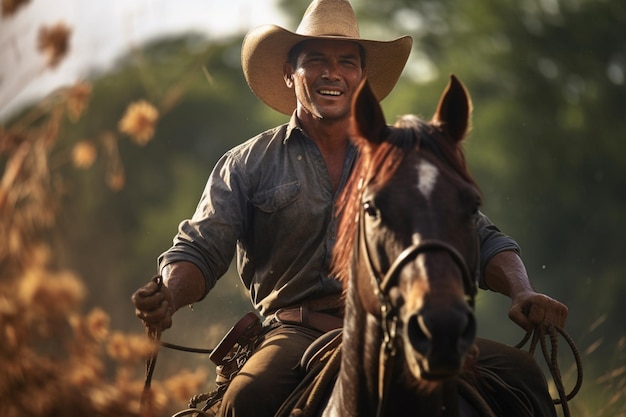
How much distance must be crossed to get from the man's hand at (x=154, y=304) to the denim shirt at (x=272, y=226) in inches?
23.5

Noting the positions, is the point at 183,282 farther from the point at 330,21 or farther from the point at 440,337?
the point at 440,337

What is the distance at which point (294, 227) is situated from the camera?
5.41 metres

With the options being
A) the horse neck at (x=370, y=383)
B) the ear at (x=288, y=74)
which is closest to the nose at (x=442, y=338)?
the horse neck at (x=370, y=383)

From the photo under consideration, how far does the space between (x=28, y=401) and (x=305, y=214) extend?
153 cm

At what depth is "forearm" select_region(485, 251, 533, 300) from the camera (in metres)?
5.00

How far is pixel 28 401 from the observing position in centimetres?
445

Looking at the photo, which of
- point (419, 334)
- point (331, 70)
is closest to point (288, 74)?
point (331, 70)

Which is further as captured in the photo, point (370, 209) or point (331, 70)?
point (331, 70)

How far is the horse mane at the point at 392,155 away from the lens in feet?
12.7

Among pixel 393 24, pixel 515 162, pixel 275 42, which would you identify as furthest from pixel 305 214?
pixel 393 24

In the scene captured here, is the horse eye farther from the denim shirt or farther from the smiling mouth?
the smiling mouth

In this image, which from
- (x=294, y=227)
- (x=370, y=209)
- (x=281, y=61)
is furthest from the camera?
(x=281, y=61)

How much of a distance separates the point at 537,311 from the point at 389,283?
4.16ft

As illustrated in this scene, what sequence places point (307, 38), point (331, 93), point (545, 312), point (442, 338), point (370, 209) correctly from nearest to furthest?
point (442, 338), point (370, 209), point (545, 312), point (331, 93), point (307, 38)
